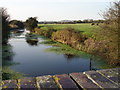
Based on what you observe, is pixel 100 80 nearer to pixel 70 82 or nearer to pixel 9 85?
pixel 70 82

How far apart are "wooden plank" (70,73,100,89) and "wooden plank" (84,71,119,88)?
5 cm

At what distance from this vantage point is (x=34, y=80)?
4.69 feet

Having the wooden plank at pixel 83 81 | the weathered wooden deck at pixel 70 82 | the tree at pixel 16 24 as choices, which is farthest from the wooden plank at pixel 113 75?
the tree at pixel 16 24

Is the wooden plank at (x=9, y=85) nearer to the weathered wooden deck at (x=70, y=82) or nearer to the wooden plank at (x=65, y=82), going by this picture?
the weathered wooden deck at (x=70, y=82)

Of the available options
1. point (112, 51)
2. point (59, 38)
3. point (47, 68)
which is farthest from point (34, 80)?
point (59, 38)

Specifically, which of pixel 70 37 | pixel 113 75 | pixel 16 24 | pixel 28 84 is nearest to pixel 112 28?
pixel 113 75

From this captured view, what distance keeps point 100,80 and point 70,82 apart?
33 cm

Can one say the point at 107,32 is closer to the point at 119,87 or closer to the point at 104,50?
the point at 104,50

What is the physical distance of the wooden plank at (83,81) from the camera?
1313 millimetres

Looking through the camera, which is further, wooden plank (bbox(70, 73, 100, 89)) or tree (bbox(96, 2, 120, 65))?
tree (bbox(96, 2, 120, 65))

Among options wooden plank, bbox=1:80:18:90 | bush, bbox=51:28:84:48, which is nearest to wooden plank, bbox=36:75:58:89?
wooden plank, bbox=1:80:18:90

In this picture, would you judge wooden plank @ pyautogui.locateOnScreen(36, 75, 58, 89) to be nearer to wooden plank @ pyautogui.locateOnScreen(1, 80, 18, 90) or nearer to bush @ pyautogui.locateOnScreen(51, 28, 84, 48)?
wooden plank @ pyautogui.locateOnScreen(1, 80, 18, 90)

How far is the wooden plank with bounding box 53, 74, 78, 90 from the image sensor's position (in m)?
1.29

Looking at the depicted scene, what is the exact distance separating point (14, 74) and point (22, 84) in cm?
1123
